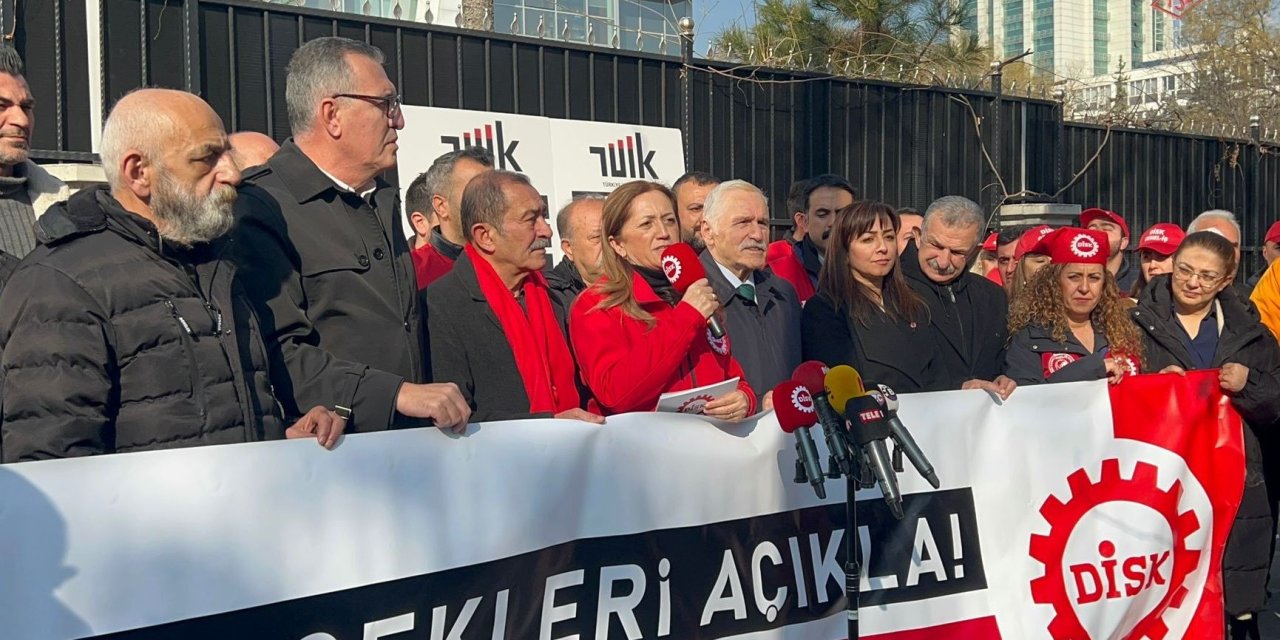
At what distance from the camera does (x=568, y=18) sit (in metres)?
9.23

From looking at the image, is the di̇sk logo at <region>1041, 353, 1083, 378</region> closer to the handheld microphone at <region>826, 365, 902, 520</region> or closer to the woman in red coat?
the woman in red coat

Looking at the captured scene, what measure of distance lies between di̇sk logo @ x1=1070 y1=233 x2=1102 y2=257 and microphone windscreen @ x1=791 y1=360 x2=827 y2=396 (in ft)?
7.00

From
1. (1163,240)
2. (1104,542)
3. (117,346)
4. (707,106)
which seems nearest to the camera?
(117,346)

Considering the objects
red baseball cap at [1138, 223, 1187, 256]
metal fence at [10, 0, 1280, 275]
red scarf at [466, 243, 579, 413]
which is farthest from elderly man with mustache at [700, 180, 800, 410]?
metal fence at [10, 0, 1280, 275]

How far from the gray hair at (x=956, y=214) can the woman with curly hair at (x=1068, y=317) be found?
328 millimetres

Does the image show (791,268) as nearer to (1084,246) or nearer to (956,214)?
(956,214)

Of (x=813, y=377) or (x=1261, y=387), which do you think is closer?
(x=813, y=377)

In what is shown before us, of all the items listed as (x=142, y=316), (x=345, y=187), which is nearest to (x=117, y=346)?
(x=142, y=316)

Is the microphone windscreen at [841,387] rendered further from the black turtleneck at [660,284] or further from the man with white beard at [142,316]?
the man with white beard at [142,316]

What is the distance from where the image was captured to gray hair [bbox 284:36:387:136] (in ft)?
12.2

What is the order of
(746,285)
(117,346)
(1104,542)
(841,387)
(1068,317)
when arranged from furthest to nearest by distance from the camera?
(1068,317)
(1104,542)
(746,285)
(841,387)
(117,346)

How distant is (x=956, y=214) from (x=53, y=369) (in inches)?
148

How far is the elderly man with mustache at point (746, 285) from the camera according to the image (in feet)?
15.3

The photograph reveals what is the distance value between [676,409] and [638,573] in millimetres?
527
